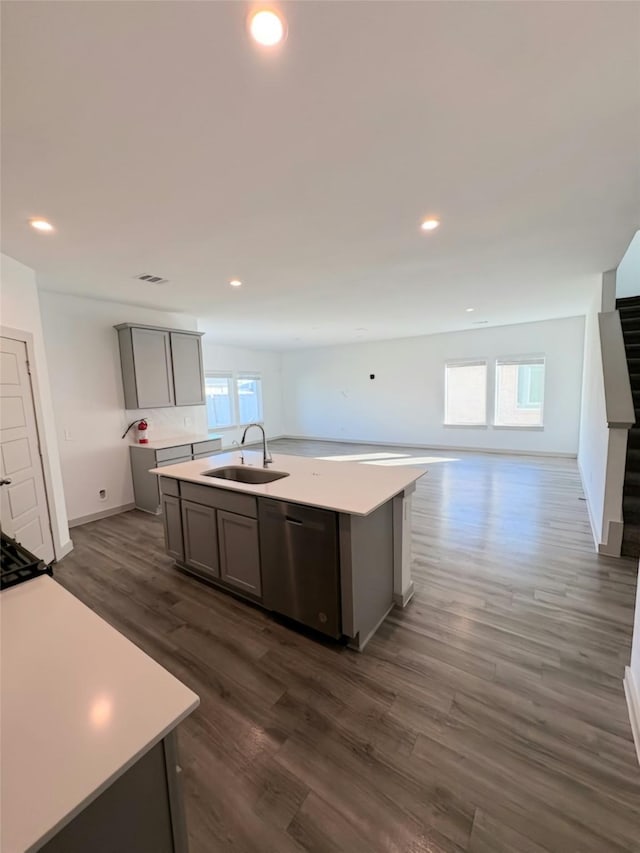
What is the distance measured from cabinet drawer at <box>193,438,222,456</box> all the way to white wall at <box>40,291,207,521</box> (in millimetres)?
871

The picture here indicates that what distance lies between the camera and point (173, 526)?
3027 mm

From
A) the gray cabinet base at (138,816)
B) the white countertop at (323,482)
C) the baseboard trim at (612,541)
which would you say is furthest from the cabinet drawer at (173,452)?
the baseboard trim at (612,541)

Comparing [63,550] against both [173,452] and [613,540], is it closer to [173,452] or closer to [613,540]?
[173,452]

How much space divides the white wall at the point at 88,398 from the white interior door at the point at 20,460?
3.53 ft

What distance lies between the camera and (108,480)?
451 centimetres

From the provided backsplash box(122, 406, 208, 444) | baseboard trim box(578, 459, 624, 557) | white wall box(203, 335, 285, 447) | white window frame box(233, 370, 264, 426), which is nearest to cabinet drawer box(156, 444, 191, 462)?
backsplash box(122, 406, 208, 444)

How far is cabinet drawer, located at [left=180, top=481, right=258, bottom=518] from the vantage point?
2.36 metres

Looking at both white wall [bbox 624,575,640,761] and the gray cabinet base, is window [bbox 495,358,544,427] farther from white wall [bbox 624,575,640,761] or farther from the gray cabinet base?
the gray cabinet base

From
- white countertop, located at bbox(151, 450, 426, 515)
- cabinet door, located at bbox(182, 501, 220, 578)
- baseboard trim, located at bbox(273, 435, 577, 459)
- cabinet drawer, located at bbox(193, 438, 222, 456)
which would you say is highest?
white countertop, located at bbox(151, 450, 426, 515)

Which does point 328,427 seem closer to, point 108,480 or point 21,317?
point 108,480

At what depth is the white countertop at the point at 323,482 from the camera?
79.8 inches

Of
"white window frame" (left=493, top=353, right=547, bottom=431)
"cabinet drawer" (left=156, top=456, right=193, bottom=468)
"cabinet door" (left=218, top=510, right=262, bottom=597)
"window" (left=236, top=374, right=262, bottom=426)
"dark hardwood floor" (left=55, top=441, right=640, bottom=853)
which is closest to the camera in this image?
"dark hardwood floor" (left=55, top=441, right=640, bottom=853)

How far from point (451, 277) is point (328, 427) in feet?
21.3

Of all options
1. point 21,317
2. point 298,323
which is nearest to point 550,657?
point 21,317
